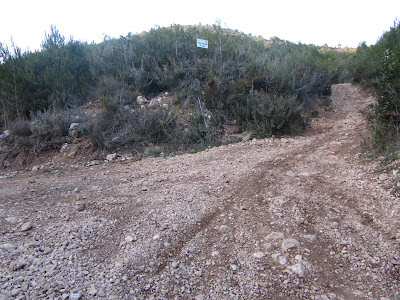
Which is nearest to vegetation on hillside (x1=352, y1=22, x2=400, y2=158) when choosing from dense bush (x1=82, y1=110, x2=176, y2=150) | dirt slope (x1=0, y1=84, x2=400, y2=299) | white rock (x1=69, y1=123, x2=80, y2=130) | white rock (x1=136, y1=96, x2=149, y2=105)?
dirt slope (x1=0, y1=84, x2=400, y2=299)

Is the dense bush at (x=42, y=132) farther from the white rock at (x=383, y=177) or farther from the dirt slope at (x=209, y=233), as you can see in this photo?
the white rock at (x=383, y=177)

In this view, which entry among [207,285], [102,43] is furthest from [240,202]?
[102,43]

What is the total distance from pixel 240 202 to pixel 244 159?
1.82 meters

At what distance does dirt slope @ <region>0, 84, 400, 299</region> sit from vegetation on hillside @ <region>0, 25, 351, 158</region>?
2.18m

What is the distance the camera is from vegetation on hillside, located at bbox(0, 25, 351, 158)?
7312mm

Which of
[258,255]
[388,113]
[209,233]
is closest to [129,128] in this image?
[209,233]

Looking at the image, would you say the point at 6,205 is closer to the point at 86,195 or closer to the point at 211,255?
the point at 86,195

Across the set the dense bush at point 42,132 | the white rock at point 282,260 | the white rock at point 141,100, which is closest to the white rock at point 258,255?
the white rock at point 282,260

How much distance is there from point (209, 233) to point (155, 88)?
7311 mm

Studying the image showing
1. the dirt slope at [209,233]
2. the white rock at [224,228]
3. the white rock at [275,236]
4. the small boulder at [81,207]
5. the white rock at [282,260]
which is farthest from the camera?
the small boulder at [81,207]

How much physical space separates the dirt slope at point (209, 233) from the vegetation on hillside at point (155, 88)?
2180 millimetres

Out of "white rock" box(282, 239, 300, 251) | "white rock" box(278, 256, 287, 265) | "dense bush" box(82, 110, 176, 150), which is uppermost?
"dense bush" box(82, 110, 176, 150)

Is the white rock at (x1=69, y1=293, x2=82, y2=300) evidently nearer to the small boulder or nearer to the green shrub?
the small boulder

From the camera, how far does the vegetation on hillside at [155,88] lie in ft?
24.0
